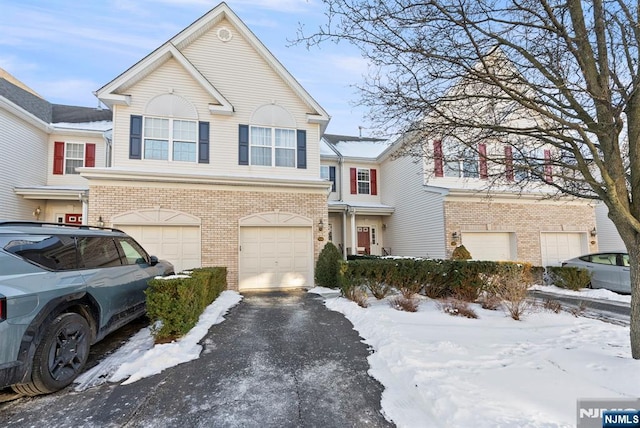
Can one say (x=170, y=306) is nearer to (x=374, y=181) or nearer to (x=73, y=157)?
(x=73, y=157)

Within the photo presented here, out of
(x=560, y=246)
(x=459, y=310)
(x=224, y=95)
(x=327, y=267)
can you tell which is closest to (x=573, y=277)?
(x=560, y=246)

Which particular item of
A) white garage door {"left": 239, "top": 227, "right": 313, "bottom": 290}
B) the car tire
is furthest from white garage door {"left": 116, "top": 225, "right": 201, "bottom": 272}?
the car tire

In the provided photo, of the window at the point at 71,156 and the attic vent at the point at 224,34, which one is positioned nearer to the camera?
the attic vent at the point at 224,34

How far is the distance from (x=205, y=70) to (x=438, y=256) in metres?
11.8

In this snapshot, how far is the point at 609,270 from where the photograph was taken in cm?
1071

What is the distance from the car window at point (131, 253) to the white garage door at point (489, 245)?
11.9 m

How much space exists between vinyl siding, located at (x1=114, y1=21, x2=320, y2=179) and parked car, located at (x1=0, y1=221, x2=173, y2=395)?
6.65m

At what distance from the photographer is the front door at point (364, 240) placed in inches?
682

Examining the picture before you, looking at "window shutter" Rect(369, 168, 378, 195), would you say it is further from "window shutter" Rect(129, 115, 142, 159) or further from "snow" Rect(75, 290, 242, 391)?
"snow" Rect(75, 290, 242, 391)

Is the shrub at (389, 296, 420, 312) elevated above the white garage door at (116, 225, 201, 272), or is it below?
below

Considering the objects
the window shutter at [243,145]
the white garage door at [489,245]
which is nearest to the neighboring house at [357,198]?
the white garage door at [489,245]

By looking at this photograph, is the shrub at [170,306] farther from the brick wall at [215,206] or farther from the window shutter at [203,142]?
the window shutter at [203,142]

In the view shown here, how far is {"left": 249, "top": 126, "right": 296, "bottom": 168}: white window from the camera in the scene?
466 inches

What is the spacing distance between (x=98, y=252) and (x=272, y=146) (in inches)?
313
